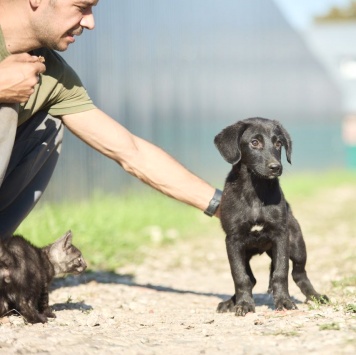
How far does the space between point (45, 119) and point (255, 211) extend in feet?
4.98

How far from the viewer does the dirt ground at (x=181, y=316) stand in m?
4.05

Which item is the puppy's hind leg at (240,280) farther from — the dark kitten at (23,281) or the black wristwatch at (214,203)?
the dark kitten at (23,281)

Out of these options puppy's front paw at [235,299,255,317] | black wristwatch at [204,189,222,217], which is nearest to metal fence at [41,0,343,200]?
black wristwatch at [204,189,222,217]

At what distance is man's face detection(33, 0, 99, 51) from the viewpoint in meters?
5.34

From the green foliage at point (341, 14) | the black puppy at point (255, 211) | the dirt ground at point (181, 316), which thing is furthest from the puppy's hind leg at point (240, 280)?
the green foliage at point (341, 14)

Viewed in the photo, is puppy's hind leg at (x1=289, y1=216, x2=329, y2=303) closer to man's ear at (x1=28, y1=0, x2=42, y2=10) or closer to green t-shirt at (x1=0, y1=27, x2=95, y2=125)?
green t-shirt at (x1=0, y1=27, x2=95, y2=125)

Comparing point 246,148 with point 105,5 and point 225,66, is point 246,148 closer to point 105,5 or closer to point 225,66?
point 105,5

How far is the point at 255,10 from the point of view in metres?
20.7

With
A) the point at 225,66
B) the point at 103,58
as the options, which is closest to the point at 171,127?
the point at 103,58

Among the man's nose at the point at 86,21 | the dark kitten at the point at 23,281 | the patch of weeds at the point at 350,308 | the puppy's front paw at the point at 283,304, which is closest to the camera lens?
the patch of weeds at the point at 350,308

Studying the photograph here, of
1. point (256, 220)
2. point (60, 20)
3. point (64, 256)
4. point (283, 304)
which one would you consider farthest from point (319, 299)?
point (60, 20)

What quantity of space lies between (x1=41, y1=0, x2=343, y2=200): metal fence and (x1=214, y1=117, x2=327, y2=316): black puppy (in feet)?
15.0

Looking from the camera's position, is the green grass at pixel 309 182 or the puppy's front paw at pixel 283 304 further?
the green grass at pixel 309 182

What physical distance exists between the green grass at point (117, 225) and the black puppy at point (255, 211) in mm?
2706
